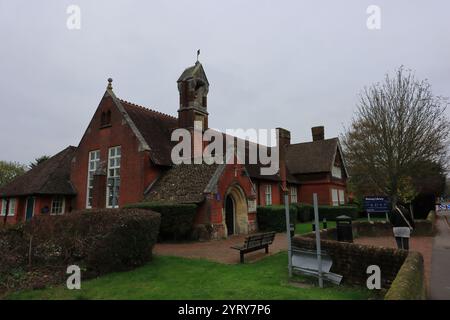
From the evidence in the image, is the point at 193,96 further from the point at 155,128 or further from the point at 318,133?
the point at 318,133

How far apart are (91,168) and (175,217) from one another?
12265 millimetres

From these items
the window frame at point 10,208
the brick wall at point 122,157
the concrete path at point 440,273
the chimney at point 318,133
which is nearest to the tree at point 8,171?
the window frame at point 10,208

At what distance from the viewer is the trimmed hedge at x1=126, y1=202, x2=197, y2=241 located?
16.5m

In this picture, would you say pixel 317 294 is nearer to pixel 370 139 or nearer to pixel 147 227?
pixel 147 227

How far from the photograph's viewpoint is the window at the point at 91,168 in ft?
81.7

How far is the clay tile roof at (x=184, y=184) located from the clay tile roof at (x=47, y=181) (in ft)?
29.8

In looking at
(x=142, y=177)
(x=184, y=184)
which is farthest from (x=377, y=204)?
(x=142, y=177)

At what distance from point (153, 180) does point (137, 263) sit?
11504mm

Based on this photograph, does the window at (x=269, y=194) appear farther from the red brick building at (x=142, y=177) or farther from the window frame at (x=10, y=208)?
the window frame at (x=10, y=208)

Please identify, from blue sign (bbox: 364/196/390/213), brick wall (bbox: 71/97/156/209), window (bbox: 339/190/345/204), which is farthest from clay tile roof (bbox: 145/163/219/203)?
window (bbox: 339/190/345/204)

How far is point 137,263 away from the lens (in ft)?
35.3

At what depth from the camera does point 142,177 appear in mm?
21359
